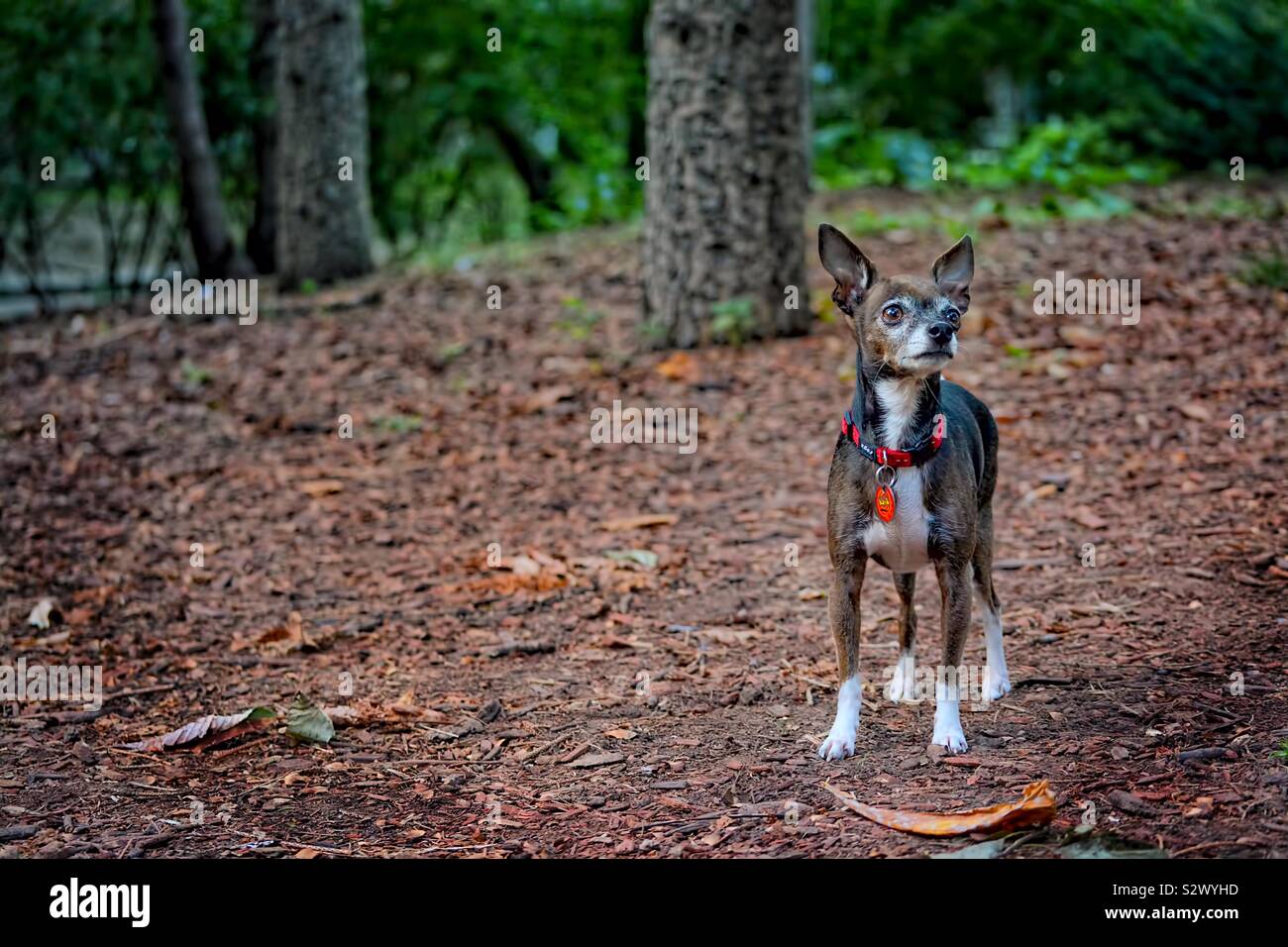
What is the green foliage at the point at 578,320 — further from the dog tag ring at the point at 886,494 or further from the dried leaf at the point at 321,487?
the dog tag ring at the point at 886,494

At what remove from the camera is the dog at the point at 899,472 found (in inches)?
177

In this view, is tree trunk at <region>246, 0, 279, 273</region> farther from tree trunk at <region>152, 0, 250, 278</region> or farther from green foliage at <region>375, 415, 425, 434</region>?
green foliage at <region>375, 415, 425, 434</region>

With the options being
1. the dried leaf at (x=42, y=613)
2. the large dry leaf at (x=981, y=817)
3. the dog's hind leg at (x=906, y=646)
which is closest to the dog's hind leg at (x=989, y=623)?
the dog's hind leg at (x=906, y=646)

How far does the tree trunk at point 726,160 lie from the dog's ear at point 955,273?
176 inches

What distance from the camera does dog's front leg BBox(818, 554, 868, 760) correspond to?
4621mm

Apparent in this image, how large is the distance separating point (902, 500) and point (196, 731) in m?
2.83

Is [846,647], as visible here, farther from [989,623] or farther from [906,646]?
[989,623]

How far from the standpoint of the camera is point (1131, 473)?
7207 mm

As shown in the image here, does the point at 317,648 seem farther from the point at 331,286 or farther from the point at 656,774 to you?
the point at 331,286

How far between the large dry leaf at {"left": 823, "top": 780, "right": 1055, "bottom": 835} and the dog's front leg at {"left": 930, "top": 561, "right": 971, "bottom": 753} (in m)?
0.47

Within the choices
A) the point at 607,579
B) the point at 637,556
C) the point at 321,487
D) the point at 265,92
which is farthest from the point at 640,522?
the point at 265,92

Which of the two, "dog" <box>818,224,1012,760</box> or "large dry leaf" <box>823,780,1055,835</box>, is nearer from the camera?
"large dry leaf" <box>823,780,1055,835</box>

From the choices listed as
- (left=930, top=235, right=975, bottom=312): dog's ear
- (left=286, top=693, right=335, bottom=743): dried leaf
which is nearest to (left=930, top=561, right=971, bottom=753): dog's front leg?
(left=930, top=235, right=975, bottom=312): dog's ear
